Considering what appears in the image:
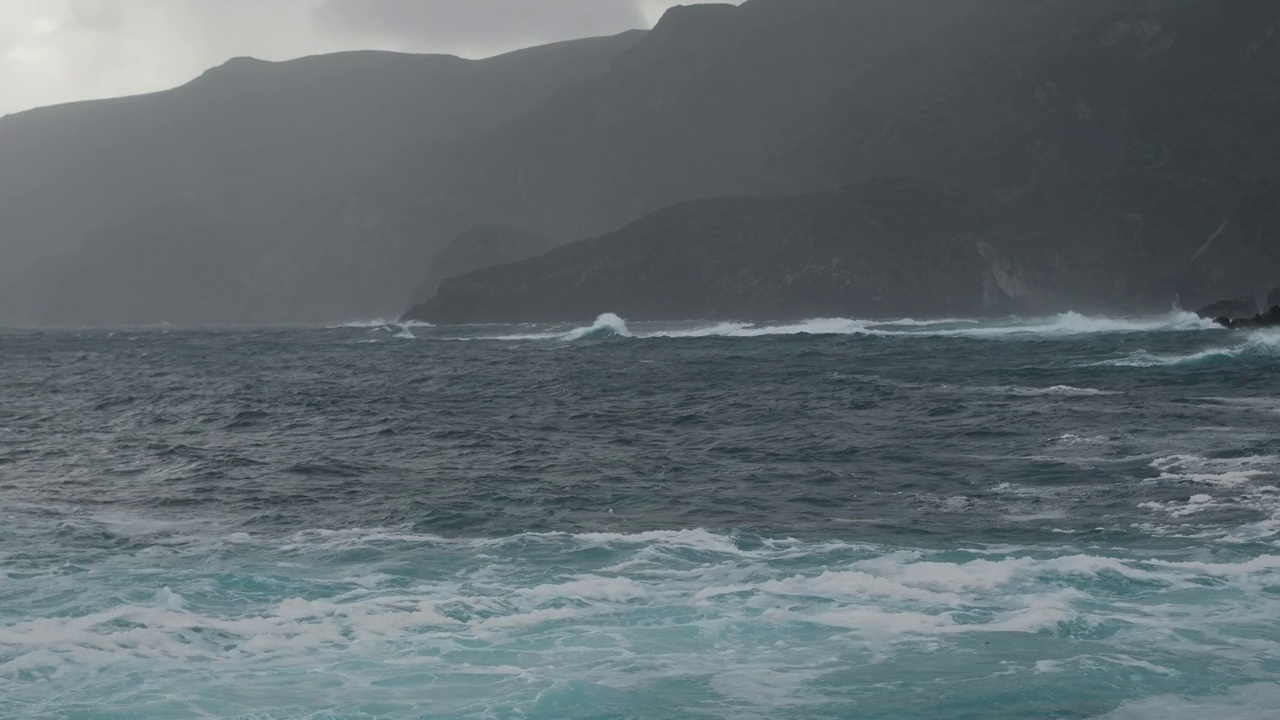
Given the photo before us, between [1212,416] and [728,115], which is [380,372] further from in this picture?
[728,115]

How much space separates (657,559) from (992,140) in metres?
138

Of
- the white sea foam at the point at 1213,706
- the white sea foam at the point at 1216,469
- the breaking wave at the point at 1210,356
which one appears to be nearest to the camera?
the white sea foam at the point at 1213,706

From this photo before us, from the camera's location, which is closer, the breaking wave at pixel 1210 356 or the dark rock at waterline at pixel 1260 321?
the breaking wave at pixel 1210 356

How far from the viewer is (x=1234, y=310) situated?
2653 inches

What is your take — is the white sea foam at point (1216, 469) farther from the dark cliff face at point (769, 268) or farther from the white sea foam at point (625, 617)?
the dark cliff face at point (769, 268)

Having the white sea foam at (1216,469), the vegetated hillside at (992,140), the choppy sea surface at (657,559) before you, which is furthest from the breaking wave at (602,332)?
the white sea foam at (1216,469)

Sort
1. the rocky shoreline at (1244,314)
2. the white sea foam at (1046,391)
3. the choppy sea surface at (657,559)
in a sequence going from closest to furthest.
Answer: the choppy sea surface at (657,559) < the white sea foam at (1046,391) < the rocky shoreline at (1244,314)

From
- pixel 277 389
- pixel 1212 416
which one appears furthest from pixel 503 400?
pixel 1212 416

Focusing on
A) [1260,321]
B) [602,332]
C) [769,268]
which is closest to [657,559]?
[1260,321]

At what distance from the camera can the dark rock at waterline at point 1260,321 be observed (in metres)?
55.7

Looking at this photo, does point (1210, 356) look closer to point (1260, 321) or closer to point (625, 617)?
point (1260, 321)

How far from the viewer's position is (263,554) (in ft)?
54.9

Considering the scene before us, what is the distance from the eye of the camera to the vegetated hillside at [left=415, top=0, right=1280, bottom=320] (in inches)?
4444

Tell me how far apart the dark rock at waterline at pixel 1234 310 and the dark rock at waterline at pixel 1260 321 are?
4.47 meters
